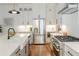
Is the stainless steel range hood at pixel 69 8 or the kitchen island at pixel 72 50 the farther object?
the stainless steel range hood at pixel 69 8

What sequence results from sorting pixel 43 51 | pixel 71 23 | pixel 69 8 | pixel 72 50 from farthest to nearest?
Answer: pixel 43 51, pixel 71 23, pixel 69 8, pixel 72 50

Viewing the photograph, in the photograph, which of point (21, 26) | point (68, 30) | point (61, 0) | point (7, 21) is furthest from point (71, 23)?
point (61, 0)

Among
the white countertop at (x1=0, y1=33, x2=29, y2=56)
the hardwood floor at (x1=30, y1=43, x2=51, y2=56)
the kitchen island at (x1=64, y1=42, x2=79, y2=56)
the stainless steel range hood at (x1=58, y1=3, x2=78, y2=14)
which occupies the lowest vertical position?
the hardwood floor at (x1=30, y1=43, x2=51, y2=56)

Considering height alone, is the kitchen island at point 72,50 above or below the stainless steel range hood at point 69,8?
below

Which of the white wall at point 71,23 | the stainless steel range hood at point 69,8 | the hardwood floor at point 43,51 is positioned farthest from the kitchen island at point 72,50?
the hardwood floor at point 43,51

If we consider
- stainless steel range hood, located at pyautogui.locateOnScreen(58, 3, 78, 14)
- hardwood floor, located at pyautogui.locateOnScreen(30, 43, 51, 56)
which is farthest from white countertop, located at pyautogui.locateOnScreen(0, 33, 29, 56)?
hardwood floor, located at pyautogui.locateOnScreen(30, 43, 51, 56)

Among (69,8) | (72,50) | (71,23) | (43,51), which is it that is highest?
(69,8)

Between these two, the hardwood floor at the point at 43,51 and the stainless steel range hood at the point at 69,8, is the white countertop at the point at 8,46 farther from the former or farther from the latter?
the hardwood floor at the point at 43,51

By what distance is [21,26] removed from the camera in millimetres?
1906

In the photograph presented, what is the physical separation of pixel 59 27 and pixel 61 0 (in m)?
1.33

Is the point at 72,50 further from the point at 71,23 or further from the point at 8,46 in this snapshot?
the point at 71,23

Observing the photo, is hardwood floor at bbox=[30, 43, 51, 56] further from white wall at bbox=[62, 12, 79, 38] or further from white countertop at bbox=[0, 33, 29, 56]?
white countertop at bbox=[0, 33, 29, 56]

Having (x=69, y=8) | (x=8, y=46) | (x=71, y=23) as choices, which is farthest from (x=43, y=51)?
(x=8, y=46)

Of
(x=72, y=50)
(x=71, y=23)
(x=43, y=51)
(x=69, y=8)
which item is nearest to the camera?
(x=72, y=50)
